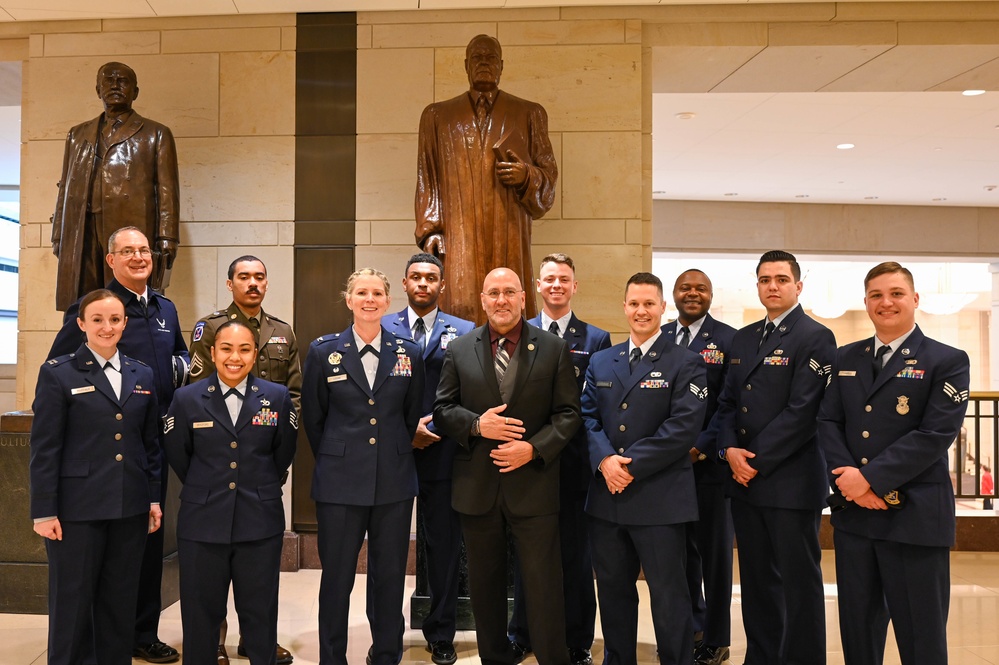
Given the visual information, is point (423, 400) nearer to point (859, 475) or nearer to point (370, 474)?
point (370, 474)

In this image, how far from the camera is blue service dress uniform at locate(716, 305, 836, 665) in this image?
3.10 metres

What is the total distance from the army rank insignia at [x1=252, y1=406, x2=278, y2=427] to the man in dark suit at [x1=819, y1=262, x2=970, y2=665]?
6.76 feet

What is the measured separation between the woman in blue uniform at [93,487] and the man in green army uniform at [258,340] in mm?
398

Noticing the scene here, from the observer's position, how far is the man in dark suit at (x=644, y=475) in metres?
3.01

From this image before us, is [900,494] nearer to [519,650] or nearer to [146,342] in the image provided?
[519,650]

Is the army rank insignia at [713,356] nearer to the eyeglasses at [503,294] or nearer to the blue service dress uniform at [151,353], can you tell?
the eyeglasses at [503,294]

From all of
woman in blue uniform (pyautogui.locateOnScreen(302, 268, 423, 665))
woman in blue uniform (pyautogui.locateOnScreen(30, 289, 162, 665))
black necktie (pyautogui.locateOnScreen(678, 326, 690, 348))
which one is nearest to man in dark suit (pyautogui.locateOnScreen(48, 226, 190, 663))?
woman in blue uniform (pyautogui.locateOnScreen(30, 289, 162, 665))

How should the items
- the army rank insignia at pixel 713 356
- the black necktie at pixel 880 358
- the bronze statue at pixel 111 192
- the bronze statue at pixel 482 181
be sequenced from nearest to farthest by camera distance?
the black necktie at pixel 880 358 → the army rank insignia at pixel 713 356 → the bronze statue at pixel 482 181 → the bronze statue at pixel 111 192

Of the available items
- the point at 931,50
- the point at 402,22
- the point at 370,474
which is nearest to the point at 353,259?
the point at 402,22

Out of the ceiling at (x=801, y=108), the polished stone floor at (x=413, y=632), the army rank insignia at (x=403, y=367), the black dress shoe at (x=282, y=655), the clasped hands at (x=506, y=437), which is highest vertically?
the ceiling at (x=801, y=108)

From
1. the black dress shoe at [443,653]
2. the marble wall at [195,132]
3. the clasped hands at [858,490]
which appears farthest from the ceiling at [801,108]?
the black dress shoe at [443,653]

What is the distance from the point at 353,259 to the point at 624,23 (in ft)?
7.76

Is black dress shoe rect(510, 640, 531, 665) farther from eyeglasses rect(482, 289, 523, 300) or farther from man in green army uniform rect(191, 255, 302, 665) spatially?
eyeglasses rect(482, 289, 523, 300)

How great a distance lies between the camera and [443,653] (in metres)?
3.51
